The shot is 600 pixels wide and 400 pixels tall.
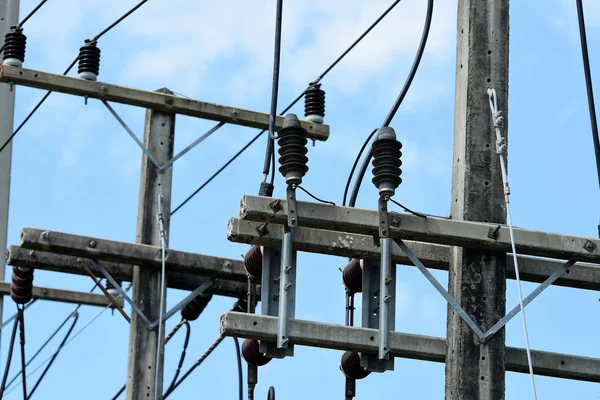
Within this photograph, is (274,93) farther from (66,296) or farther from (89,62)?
(66,296)

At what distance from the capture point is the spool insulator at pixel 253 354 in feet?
35.3

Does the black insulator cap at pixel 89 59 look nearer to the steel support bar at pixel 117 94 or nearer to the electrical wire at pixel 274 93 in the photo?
the steel support bar at pixel 117 94

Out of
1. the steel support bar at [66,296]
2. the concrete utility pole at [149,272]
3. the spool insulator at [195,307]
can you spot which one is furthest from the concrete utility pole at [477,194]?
the steel support bar at [66,296]

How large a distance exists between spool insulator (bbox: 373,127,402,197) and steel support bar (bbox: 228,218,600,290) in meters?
0.58

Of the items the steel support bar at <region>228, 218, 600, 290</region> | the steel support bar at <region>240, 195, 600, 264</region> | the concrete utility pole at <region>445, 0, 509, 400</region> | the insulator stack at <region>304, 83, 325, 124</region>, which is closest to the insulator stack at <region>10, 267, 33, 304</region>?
the insulator stack at <region>304, 83, 325, 124</region>

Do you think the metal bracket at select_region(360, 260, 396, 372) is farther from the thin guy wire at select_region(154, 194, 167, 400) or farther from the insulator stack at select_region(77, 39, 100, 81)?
the insulator stack at select_region(77, 39, 100, 81)

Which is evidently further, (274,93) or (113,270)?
(113,270)

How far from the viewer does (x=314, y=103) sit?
1502 cm

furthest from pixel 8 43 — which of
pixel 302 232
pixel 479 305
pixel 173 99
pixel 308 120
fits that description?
pixel 479 305

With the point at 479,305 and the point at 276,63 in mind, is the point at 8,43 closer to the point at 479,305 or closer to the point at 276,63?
the point at 276,63

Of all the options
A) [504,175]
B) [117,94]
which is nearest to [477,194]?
[504,175]

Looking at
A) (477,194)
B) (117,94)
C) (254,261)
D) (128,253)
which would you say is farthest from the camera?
(117,94)

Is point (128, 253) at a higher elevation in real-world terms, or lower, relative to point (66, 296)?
lower

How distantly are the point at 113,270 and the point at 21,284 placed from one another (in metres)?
1.51
